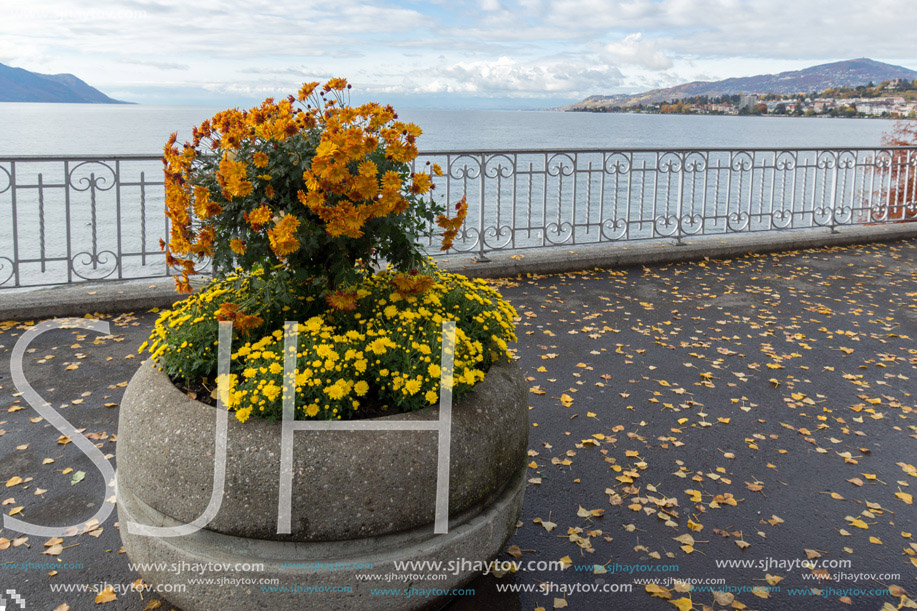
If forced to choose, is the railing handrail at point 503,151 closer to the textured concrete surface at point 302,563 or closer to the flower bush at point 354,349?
the flower bush at point 354,349

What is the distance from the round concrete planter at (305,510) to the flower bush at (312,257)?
181 mm

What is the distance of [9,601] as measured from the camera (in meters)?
2.86

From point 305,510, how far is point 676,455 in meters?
2.48

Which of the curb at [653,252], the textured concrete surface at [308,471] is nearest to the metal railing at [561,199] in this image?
the curb at [653,252]

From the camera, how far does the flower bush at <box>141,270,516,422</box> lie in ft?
8.73

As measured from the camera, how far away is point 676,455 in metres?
4.14

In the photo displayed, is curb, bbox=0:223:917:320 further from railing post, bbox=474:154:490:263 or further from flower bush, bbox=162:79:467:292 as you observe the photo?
flower bush, bbox=162:79:467:292

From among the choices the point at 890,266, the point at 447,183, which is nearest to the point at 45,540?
the point at 447,183

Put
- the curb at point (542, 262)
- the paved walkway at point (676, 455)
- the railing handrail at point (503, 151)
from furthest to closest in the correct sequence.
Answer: the railing handrail at point (503, 151) < the curb at point (542, 262) < the paved walkway at point (676, 455)

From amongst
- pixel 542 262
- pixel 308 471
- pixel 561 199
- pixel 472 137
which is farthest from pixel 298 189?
pixel 472 137

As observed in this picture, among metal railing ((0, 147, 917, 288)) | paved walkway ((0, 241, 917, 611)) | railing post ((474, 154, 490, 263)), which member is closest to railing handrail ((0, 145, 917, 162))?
metal railing ((0, 147, 917, 288))

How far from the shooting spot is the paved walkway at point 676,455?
10.00 feet

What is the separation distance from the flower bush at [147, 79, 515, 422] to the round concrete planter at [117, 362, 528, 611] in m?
0.18

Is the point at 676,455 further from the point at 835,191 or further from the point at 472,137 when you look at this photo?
the point at 472,137
